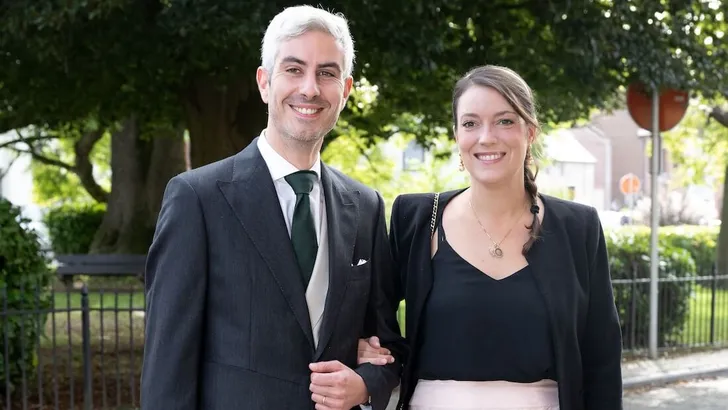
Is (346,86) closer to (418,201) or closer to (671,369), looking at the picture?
(418,201)

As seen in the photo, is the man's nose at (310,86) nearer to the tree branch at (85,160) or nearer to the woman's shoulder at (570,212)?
the woman's shoulder at (570,212)

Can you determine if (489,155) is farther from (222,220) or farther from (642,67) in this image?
(642,67)

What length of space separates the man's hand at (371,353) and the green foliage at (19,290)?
4.95 meters

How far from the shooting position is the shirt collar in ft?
8.47

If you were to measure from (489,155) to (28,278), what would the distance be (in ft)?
17.9

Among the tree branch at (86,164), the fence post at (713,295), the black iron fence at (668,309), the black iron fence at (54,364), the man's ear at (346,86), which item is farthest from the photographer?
the tree branch at (86,164)

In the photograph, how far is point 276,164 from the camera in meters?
2.60

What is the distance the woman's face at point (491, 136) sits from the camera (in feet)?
9.65

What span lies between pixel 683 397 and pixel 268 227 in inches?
307

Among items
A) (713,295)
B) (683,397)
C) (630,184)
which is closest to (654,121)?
(713,295)

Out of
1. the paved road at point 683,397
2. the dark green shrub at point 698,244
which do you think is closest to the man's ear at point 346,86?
the paved road at point 683,397

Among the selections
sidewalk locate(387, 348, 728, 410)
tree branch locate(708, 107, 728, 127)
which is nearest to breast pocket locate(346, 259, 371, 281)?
sidewalk locate(387, 348, 728, 410)

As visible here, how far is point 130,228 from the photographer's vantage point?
19.9m

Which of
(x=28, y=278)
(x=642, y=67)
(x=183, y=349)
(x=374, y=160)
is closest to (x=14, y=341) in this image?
(x=28, y=278)
